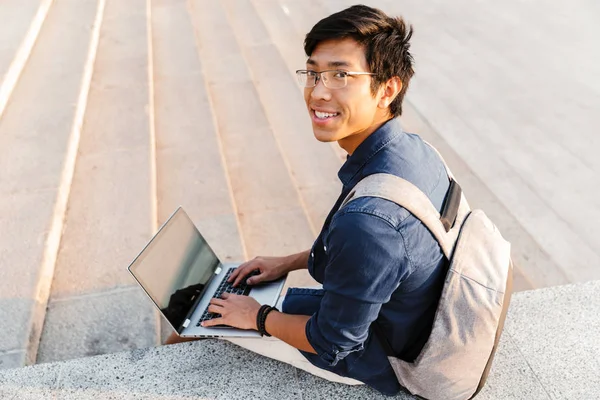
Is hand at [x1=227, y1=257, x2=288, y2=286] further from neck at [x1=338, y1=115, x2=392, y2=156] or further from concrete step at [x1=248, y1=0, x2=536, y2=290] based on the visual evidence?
concrete step at [x1=248, y1=0, x2=536, y2=290]

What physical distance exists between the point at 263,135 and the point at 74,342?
275 centimetres

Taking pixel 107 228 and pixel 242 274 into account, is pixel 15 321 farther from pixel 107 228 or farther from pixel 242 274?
pixel 242 274

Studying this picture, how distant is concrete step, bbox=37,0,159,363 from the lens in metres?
2.56

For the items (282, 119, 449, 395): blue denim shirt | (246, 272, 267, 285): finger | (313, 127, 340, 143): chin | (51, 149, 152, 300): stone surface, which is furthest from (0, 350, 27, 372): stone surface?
(313, 127, 340, 143): chin

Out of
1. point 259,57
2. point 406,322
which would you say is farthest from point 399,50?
point 259,57

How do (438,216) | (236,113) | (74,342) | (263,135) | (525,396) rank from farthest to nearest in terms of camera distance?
(236,113), (263,135), (74,342), (525,396), (438,216)

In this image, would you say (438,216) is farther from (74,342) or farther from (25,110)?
(25,110)

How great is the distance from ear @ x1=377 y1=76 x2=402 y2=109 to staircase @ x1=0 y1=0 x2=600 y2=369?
166 centimetres

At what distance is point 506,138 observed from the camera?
4945 mm

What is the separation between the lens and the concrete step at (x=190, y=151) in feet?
11.7

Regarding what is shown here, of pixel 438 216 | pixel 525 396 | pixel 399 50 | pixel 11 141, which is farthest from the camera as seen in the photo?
pixel 11 141

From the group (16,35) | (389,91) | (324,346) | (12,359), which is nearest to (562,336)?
(324,346)

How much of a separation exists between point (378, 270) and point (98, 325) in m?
1.80

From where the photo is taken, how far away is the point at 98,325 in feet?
8.53
